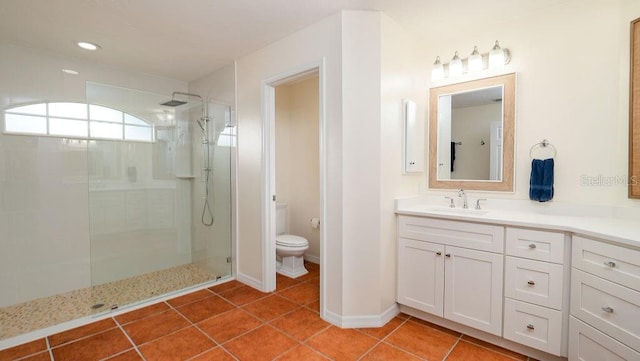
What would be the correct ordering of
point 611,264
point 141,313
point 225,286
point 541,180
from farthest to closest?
point 225,286 < point 141,313 < point 541,180 < point 611,264

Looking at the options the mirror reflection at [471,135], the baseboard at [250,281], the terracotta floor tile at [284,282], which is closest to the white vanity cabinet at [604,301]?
the mirror reflection at [471,135]

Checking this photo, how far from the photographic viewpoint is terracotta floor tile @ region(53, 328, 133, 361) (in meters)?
1.86

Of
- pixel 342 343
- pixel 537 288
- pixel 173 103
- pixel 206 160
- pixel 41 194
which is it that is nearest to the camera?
pixel 537 288

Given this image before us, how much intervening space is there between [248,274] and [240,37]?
2.28 meters

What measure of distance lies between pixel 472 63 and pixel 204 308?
3.02 metres

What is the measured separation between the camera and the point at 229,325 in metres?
2.23

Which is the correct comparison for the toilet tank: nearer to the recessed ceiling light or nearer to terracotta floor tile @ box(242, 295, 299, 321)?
terracotta floor tile @ box(242, 295, 299, 321)

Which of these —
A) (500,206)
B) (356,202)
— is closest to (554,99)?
(500,206)

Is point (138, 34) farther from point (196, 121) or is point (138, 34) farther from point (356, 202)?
point (356, 202)

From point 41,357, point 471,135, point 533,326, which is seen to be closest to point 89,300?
point 41,357

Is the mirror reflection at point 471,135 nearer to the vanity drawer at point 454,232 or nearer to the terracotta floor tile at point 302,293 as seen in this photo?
the vanity drawer at point 454,232

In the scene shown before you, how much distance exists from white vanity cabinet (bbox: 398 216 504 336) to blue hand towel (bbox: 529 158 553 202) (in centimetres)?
50

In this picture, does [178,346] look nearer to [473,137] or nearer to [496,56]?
[473,137]

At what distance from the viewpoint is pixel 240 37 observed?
253 cm
